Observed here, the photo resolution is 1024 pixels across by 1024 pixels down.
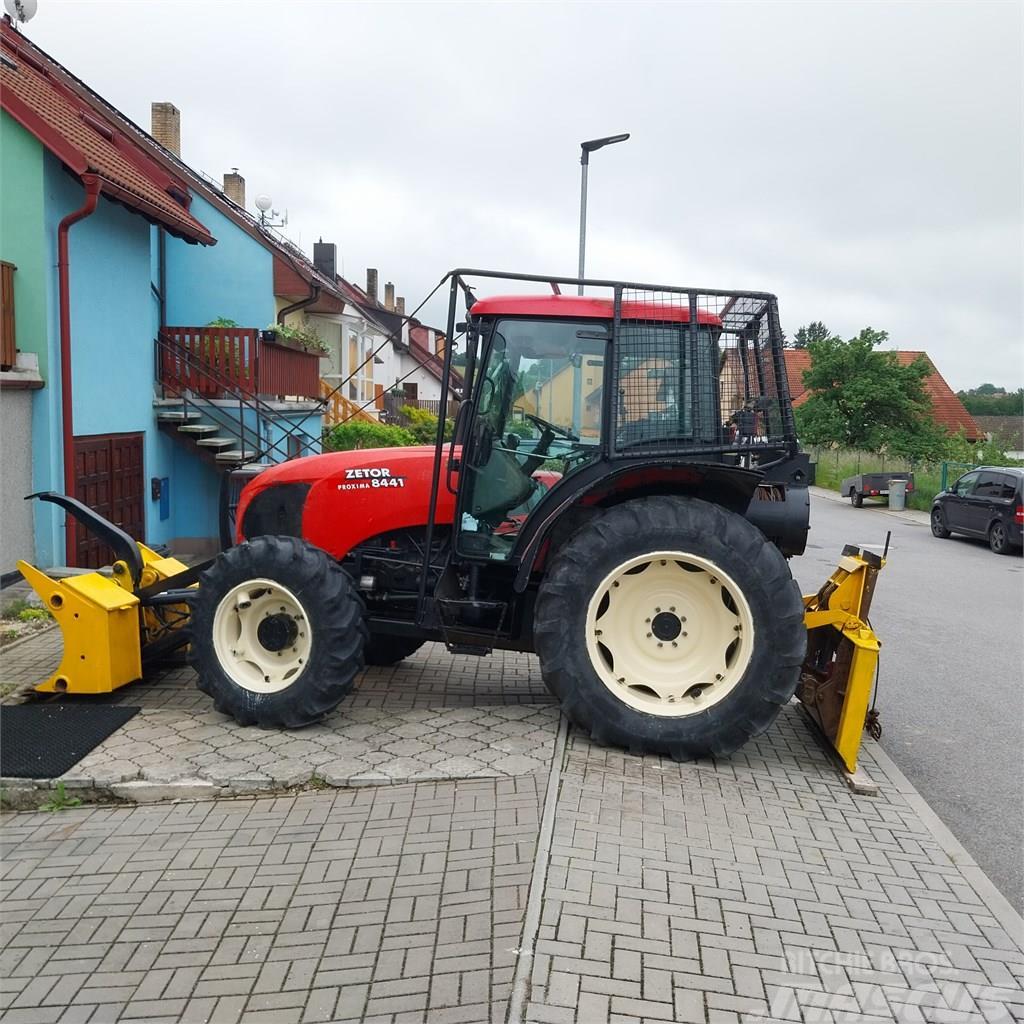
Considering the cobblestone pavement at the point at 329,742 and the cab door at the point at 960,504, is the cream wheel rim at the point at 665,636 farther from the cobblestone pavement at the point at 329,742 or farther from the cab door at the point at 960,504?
the cab door at the point at 960,504

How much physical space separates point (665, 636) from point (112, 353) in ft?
30.5

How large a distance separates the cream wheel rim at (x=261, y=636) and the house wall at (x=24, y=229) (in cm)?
602

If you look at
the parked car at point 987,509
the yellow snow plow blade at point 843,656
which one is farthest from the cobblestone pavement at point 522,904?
the parked car at point 987,509

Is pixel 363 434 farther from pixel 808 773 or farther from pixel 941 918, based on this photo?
pixel 941 918

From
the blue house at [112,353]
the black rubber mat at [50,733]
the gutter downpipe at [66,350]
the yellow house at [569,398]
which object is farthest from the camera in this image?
the gutter downpipe at [66,350]

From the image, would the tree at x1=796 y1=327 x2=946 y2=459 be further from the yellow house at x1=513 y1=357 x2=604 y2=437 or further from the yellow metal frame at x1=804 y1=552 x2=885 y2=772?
the yellow house at x1=513 y1=357 x2=604 y2=437


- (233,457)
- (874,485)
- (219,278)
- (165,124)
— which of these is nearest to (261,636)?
(233,457)

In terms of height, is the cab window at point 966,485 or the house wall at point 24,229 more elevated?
the house wall at point 24,229

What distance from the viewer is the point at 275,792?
16.9 ft

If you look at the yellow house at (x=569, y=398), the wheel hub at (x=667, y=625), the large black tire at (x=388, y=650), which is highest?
the yellow house at (x=569, y=398)

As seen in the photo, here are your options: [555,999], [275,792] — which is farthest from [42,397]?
[555,999]

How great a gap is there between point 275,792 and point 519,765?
1.24 metres

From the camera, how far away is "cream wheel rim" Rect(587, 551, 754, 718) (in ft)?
18.1

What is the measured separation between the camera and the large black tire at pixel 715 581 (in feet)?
17.6
